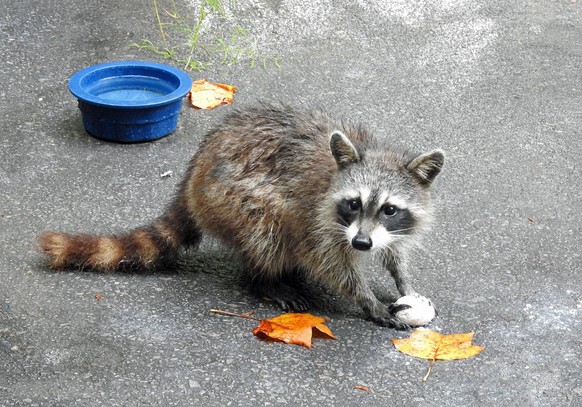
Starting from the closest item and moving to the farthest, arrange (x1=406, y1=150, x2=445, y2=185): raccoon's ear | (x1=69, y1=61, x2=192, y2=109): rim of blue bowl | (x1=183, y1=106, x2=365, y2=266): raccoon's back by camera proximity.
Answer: (x1=406, y1=150, x2=445, y2=185): raccoon's ear
(x1=183, y1=106, x2=365, y2=266): raccoon's back
(x1=69, y1=61, x2=192, y2=109): rim of blue bowl

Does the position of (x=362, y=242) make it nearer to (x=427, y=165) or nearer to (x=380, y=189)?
(x=380, y=189)

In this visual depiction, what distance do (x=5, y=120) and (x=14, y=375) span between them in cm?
257

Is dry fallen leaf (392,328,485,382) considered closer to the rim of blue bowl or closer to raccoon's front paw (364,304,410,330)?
raccoon's front paw (364,304,410,330)

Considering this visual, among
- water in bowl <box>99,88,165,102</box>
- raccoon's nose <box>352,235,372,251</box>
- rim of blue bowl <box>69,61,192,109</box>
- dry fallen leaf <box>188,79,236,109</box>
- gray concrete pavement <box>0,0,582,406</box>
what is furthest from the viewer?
dry fallen leaf <box>188,79,236,109</box>

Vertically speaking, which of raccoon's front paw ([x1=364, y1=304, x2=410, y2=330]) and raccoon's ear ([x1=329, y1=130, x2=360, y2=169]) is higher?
raccoon's ear ([x1=329, y1=130, x2=360, y2=169])

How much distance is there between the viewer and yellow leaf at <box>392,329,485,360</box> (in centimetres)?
395

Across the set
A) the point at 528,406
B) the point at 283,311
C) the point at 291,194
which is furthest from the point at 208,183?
the point at 528,406

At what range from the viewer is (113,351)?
150 inches

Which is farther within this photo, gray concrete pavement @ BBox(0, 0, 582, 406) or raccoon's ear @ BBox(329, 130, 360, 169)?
raccoon's ear @ BBox(329, 130, 360, 169)

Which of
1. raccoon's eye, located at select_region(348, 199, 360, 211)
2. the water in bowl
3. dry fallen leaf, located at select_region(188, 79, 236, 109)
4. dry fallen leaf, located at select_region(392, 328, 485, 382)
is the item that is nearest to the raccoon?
raccoon's eye, located at select_region(348, 199, 360, 211)

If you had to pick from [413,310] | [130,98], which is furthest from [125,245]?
[130,98]

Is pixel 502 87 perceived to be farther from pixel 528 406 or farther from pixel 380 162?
pixel 528 406

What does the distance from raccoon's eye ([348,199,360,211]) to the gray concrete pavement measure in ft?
1.78

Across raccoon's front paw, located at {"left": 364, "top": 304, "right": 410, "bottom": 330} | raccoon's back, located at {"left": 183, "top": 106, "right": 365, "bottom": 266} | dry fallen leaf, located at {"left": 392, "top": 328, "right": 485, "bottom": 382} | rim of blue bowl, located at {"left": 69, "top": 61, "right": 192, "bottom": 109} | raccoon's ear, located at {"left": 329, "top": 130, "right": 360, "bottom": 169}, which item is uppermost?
raccoon's ear, located at {"left": 329, "top": 130, "right": 360, "bottom": 169}
